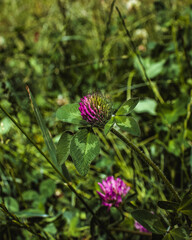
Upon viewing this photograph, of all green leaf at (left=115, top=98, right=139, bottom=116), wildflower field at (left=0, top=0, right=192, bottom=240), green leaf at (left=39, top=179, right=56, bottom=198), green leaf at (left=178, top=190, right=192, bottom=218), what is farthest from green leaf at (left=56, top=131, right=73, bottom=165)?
green leaf at (left=39, top=179, right=56, bottom=198)

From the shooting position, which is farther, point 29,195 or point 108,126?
point 29,195

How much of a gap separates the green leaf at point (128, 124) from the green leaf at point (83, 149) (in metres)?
0.05

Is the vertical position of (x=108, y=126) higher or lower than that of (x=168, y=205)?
higher

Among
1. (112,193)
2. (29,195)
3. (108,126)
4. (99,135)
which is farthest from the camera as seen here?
(99,135)

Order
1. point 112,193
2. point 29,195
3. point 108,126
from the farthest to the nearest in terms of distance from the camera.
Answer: point 29,195, point 112,193, point 108,126

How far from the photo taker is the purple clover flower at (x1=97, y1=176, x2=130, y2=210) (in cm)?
60

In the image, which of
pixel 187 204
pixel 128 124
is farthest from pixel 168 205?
pixel 128 124

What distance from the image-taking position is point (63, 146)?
18.0 inches

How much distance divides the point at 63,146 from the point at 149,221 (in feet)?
0.69

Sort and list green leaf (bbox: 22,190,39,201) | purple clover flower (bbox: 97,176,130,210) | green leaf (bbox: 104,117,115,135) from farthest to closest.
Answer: green leaf (bbox: 22,190,39,201) < purple clover flower (bbox: 97,176,130,210) < green leaf (bbox: 104,117,115,135)

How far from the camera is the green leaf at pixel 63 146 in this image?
445 millimetres

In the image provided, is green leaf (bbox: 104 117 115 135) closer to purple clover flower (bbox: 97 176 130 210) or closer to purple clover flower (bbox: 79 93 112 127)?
purple clover flower (bbox: 79 93 112 127)

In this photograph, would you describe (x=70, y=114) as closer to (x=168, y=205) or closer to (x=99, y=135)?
(x=168, y=205)

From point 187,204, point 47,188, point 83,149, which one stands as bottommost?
point 47,188
